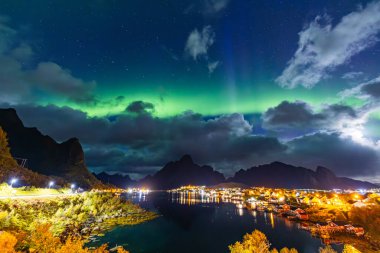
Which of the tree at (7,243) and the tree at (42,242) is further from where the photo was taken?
the tree at (42,242)

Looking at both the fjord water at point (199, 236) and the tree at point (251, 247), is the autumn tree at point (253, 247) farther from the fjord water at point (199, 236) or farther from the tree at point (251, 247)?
the fjord water at point (199, 236)

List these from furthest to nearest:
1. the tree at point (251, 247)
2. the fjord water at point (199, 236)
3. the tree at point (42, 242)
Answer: the fjord water at point (199, 236) < the tree at point (251, 247) < the tree at point (42, 242)

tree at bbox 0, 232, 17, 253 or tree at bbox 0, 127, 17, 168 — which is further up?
tree at bbox 0, 127, 17, 168

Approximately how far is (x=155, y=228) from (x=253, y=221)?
41.8 m

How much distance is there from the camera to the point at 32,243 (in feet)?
119

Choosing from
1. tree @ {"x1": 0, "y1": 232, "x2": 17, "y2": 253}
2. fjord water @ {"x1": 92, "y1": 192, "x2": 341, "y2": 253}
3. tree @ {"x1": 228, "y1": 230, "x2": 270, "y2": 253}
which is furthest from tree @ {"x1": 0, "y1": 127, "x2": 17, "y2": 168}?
tree @ {"x1": 228, "y1": 230, "x2": 270, "y2": 253}

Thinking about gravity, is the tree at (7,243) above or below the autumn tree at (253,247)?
above

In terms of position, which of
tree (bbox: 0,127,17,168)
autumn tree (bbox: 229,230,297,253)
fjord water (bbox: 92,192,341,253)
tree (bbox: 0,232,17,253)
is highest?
tree (bbox: 0,127,17,168)

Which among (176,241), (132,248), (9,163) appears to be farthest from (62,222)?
(9,163)

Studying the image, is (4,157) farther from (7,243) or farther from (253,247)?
(253,247)

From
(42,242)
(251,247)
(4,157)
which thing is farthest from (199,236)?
(4,157)

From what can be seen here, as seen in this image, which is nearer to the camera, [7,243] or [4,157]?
[7,243]

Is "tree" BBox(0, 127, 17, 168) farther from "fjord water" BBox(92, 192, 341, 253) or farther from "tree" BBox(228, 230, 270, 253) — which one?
A: "tree" BBox(228, 230, 270, 253)

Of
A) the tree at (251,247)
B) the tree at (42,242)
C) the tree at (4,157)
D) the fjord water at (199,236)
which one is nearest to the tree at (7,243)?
the tree at (42,242)
